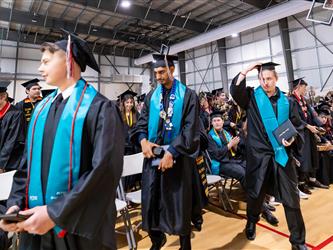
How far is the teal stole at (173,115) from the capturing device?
2191 mm

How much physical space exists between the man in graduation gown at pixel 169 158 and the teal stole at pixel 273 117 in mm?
686

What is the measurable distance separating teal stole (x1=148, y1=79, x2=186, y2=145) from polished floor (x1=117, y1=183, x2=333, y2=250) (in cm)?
120

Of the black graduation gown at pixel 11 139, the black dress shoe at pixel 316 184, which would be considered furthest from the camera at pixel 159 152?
the black dress shoe at pixel 316 184

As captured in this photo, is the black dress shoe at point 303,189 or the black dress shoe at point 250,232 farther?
the black dress shoe at point 303,189

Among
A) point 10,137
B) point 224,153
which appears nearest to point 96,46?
point 10,137

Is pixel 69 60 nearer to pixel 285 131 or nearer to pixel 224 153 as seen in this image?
pixel 285 131

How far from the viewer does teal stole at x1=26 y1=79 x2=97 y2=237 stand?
1069mm

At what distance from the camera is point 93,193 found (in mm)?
1031

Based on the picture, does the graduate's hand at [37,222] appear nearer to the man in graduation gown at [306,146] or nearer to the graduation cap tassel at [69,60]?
the graduation cap tassel at [69,60]

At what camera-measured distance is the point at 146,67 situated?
16.5 metres

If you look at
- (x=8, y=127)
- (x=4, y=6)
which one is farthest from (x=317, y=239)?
(x=4, y=6)

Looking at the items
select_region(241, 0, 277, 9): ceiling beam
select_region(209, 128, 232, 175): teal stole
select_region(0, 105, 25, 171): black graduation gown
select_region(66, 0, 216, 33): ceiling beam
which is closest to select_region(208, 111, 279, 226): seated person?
select_region(209, 128, 232, 175): teal stole

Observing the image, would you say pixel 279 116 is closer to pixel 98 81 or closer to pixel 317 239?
pixel 317 239

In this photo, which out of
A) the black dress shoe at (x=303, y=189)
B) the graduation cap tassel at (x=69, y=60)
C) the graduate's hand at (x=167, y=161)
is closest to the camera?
the graduation cap tassel at (x=69, y=60)
